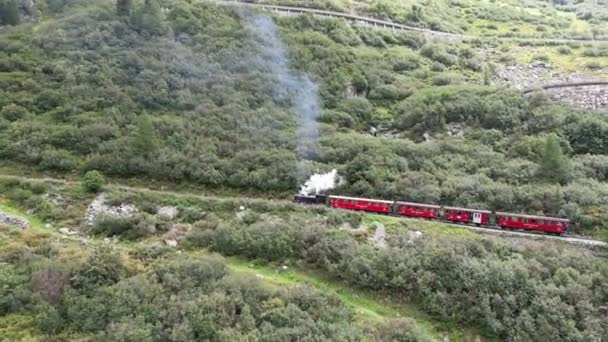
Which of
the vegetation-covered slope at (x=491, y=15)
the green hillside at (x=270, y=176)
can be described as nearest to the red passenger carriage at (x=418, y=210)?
the green hillside at (x=270, y=176)

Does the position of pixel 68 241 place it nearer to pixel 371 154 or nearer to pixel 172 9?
pixel 371 154

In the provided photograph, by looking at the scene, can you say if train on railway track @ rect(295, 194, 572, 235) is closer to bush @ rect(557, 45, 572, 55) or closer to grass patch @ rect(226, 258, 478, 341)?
grass patch @ rect(226, 258, 478, 341)

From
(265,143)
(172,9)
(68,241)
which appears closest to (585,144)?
(265,143)

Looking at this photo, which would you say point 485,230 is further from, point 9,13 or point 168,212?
point 9,13

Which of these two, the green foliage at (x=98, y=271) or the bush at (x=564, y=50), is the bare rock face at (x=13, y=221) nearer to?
the green foliage at (x=98, y=271)

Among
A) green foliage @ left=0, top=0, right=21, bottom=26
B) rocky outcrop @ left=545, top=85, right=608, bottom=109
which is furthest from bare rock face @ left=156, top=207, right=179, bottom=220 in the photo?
rocky outcrop @ left=545, top=85, right=608, bottom=109

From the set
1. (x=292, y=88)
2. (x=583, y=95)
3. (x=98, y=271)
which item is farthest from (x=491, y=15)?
(x=98, y=271)

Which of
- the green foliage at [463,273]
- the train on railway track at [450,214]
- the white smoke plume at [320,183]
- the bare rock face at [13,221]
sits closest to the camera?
the green foliage at [463,273]
